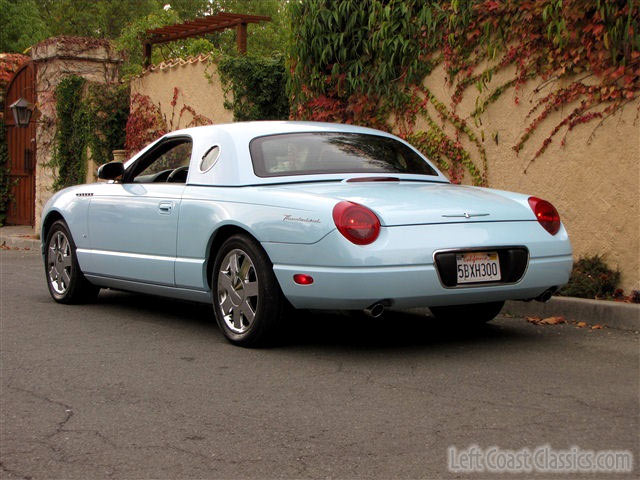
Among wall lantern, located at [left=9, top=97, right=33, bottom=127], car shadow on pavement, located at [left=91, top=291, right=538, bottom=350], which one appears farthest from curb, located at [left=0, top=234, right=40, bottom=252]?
car shadow on pavement, located at [left=91, top=291, right=538, bottom=350]

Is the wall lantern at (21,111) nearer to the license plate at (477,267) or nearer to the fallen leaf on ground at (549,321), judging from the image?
the fallen leaf on ground at (549,321)

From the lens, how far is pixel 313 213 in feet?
18.6

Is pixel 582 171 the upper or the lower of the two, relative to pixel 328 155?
lower

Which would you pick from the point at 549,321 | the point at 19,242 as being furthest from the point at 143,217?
the point at 19,242

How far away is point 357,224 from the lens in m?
5.55

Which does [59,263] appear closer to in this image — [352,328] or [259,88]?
[352,328]

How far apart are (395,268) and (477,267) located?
1.76 feet

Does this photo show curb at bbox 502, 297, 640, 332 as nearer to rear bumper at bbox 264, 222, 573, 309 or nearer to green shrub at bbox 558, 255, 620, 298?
green shrub at bbox 558, 255, 620, 298

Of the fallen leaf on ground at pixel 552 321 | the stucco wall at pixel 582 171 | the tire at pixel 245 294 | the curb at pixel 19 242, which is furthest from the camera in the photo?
the curb at pixel 19 242

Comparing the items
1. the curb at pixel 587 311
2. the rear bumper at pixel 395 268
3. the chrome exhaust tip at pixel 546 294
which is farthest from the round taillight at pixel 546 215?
the curb at pixel 587 311

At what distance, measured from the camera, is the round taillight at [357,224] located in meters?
5.55

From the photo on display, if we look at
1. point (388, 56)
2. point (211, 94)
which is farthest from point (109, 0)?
point (388, 56)

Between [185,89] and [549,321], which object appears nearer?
[549,321]

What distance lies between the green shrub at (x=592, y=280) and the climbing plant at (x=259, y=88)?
6.02 metres
